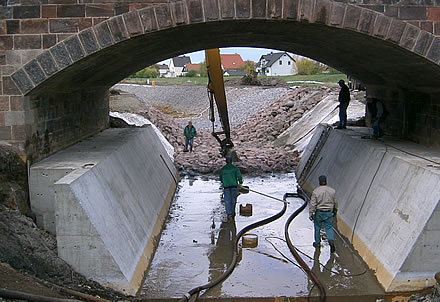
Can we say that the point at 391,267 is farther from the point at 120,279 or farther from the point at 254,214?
the point at 254,214

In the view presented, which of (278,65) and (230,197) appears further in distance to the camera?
(278,65)

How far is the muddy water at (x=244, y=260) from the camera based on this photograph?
922 cm

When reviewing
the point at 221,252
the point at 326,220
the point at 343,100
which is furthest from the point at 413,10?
the point at 343,100

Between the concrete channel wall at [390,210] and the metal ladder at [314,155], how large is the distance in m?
3.27

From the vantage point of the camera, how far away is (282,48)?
54.2ft

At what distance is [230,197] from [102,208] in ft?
16.1

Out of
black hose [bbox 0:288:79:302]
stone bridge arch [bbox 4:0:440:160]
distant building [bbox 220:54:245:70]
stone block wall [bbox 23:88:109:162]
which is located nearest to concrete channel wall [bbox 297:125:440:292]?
stone bridge arch [bbox 4:0:440:160]

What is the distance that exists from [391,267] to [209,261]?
11.8 feet

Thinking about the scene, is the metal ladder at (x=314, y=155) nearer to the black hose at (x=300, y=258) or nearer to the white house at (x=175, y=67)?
the black hose at (x=300, y=258)

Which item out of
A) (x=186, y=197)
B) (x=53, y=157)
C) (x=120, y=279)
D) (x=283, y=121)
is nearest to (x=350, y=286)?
(x=120, y=279)

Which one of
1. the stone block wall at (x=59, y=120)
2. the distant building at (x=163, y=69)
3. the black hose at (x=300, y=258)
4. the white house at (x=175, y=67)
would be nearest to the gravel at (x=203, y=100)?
the stone block wall at (x=59, y=120)

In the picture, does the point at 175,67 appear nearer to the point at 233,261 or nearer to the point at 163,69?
the point at 163,69

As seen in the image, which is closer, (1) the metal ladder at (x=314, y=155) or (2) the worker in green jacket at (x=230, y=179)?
(2) the worker in green jacket at (x=230, y=179)

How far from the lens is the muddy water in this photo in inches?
363
